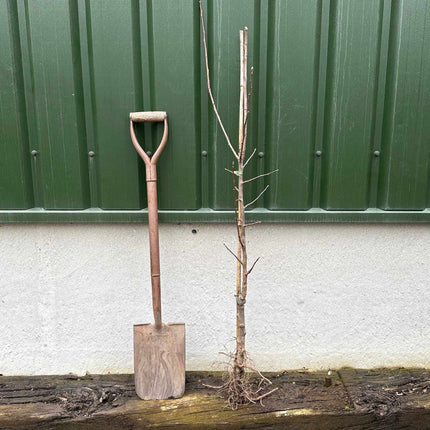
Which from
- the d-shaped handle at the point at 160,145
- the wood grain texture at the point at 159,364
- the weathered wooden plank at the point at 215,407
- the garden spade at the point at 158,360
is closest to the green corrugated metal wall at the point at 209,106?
the d-shaped handle at the point at 160,145

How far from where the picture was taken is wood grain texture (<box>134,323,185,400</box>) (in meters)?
2.46

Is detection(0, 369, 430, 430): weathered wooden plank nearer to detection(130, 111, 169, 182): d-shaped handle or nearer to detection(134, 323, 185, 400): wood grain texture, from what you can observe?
detection(134, 323, 185, 400): wood grain texture

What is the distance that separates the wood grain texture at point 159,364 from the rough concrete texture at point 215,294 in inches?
9.8

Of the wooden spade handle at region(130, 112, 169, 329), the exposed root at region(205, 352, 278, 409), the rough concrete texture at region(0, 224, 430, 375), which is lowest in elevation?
the exposed root at region(205, 352, 278, 409)

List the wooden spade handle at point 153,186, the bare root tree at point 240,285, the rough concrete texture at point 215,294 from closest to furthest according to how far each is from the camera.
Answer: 1. the bare root tree at point 240,285
2. the wooden spade handle at point 153,186
3. the rough concrete texture at point 215,294

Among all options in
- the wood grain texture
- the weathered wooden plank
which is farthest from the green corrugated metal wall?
the weathered wooden plank

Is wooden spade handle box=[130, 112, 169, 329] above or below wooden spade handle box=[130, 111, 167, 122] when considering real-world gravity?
below

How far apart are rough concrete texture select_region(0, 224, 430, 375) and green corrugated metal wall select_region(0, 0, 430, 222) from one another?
0.16 meters

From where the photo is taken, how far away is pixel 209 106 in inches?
98.4

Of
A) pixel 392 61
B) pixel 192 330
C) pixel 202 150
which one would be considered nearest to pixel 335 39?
pixel 392 61

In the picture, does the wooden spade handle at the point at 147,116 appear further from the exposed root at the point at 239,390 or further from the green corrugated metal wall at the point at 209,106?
the exposed root at the point at 239,390

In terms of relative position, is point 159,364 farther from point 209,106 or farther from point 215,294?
point 209,106

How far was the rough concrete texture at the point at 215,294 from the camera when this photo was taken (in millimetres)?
2635

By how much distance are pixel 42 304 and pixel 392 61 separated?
8.89 feet
